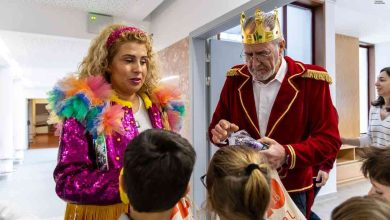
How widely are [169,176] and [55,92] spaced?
2.17 feet

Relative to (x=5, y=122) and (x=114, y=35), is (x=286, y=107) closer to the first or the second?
(x=114, y=35)

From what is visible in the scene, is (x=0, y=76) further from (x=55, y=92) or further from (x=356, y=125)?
(x=356, y=125)

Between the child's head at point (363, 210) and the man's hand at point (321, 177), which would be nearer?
the child's head at point (363, 210)

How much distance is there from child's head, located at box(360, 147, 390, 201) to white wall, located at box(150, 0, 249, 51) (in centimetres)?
165

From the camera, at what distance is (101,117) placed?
1088 mm

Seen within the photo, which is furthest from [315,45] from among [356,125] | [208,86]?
[356,125]

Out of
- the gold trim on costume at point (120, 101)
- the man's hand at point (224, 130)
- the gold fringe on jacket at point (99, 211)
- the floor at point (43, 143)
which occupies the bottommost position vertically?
the floor at point (43, 143)

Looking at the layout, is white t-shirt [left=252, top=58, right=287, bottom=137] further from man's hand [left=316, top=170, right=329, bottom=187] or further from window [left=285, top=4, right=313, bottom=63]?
window [left=285, top=4, right=313, bottom=63]

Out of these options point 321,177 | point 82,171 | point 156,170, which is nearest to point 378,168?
point 321,177

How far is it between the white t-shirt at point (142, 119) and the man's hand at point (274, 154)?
1.53 ft

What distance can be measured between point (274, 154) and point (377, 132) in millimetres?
1673

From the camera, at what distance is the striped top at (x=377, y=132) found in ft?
7.41

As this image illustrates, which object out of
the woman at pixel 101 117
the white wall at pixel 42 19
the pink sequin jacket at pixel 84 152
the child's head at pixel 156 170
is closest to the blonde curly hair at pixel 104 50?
the woman at pixel 101 117

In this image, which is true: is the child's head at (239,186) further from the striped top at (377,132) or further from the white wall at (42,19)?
the white wall at (42,19)
